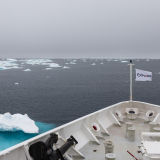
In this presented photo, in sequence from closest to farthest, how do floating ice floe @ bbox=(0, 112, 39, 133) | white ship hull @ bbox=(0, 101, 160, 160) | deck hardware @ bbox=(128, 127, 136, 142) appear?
white ship hull @ bbox=(0, 101, 160, 160) < deck hardware @ bbox=(128, 127, 136, 142) < floating ice floe @ bbox=(0, 112, 39, 133)

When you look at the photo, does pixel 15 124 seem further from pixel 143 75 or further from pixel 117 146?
pixel 117 146

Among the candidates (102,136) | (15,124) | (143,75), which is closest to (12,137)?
(15,124)

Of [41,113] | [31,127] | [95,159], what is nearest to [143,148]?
[95,159]

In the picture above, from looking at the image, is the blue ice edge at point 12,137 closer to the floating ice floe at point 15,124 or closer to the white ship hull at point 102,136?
the floating ice floe at point 15,124

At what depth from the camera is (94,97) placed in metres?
29.8

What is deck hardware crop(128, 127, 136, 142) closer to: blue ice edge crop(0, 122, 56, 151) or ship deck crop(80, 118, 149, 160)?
ship deck crop(80, 118, 149, 160)

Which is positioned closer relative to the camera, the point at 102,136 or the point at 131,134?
the point at 131,134

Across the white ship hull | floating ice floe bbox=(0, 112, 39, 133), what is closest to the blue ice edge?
floating ice floe bbox=(0, 112, 39, 133)

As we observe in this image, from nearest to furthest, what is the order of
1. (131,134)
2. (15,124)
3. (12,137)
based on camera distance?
(131,134) → (12,137) → (15,124)

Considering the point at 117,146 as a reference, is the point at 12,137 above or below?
below

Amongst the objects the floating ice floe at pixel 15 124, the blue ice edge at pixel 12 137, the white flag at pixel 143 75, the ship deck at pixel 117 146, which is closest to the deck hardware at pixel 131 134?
the ship deck at pixel 117 146

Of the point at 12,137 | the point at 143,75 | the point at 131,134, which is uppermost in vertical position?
the point at 143,75

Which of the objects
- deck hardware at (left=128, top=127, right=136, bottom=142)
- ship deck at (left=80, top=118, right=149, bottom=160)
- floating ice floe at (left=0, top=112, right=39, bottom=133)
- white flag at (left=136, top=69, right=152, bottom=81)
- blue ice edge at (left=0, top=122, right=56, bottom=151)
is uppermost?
white flag at (left=136, top=69, right=152, bottom=81)

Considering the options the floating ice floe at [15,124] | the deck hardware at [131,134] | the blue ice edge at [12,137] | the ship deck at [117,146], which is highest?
the deck hardware at [131,134]
